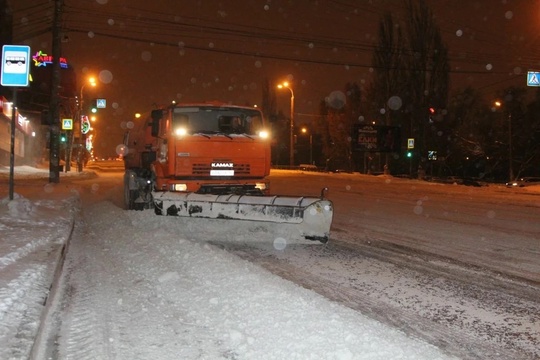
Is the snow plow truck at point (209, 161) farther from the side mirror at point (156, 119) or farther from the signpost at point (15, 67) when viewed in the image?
the signpost at point (15, 67)

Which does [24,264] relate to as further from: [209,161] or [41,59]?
[41,59]

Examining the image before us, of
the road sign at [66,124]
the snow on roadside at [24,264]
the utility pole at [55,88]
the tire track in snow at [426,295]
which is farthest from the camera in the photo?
the road sign at [66,124]

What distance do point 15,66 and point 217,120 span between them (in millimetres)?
4505

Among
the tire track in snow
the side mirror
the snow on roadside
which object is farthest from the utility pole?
the tire track in snow

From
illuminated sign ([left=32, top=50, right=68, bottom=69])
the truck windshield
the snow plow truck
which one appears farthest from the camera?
illuminated sign ([left=32, top=50, right=68, bottom=69])

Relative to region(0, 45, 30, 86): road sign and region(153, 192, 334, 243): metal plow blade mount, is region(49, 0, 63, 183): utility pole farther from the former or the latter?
region(153, 192, 334, 243): metal plow blade mount

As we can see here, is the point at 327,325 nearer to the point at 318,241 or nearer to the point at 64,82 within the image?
the point at 318,241

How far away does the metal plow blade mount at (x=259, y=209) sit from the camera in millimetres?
9820

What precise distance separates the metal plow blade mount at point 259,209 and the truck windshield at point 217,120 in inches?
69.5

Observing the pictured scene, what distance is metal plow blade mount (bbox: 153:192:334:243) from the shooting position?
9820mm

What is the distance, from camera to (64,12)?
2616 cm

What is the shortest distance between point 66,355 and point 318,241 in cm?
617

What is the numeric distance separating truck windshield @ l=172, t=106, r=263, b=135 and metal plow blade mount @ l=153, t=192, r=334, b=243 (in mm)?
1765

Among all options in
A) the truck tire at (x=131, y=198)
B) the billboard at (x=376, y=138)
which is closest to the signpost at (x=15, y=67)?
the truck tire at (x=131, y=198)
